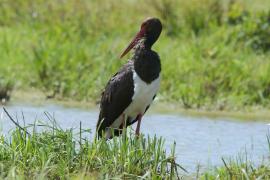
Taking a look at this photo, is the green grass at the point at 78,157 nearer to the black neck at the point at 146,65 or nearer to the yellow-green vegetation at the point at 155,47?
the black neck at the point at 146,65

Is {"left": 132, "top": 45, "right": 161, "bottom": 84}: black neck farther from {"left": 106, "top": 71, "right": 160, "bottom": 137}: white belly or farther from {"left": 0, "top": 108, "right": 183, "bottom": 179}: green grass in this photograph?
{"left": 0, "top": 108, "right": 183, "bottom": 179}: green grass

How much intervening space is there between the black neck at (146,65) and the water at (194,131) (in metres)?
0.60

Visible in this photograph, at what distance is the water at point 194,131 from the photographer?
271 inches

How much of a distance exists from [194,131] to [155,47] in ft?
9.56

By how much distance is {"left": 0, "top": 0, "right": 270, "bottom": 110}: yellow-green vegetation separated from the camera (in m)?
9.37

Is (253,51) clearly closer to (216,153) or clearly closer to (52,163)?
(216,153)

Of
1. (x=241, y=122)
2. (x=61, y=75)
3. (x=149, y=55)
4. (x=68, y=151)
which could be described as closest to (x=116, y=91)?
(x=149, y=55)

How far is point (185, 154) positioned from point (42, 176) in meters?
2.53

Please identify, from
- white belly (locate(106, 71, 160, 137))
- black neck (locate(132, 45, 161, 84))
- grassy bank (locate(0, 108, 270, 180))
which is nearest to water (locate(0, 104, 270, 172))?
white belly (locate(106, 71, 160, 137))

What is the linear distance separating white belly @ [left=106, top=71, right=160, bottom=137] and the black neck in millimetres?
34

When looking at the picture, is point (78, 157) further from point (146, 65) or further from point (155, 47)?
point (155, 47)

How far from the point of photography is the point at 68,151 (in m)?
5.26

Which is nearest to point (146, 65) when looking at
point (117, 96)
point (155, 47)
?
point (117, 96)

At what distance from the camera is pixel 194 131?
7.92 meters
